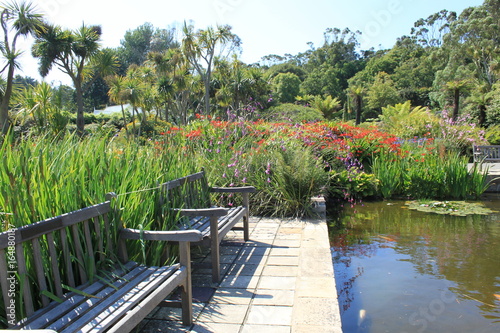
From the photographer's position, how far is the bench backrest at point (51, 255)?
1543mm

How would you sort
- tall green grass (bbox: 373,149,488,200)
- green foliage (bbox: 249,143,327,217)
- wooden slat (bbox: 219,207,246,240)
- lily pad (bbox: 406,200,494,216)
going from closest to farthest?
wooden slat (bbox: 219,207,246,240), green foliage (bbox: 249,143,327,217), lily pad (bbox: 406,200,494,216), tall green grass (bbox: 373,149,488,200)

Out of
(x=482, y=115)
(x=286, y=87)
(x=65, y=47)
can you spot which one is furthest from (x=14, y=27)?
(x=286, y=87)

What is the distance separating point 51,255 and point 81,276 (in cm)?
27

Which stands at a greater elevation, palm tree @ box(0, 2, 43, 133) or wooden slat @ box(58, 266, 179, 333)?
palm tree @ box(0, 2, 43, 133)

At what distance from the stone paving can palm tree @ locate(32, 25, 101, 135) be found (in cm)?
1918

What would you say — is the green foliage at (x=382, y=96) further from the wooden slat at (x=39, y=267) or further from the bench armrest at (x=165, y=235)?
the wooden slat at (x=39, y=267)

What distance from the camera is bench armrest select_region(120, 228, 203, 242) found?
221cm

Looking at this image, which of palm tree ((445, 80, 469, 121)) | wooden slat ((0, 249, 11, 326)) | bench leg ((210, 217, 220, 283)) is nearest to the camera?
wooden slat ((0, 249, 11, 326))

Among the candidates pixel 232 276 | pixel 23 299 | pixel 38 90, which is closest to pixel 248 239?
pixel 232 276

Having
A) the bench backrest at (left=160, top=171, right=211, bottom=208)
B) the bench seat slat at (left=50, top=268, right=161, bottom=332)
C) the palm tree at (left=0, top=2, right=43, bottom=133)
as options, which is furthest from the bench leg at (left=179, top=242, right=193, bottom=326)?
the palm tree at (left=0, top=2, right=43, bottom=133)

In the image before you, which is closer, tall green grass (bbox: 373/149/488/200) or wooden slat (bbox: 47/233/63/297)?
wooden slat (bbox: 47/233/63/297)

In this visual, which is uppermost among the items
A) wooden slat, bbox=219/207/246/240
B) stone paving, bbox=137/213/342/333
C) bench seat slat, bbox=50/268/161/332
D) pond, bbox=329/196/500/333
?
wooden slat, bbox=219/207/246/240

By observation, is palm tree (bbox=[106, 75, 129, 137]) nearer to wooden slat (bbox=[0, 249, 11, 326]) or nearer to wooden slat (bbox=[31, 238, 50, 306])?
wooden slat (bbox=[31, 238, 50, 306])

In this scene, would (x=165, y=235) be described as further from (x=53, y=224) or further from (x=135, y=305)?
(x=53, y=224)
